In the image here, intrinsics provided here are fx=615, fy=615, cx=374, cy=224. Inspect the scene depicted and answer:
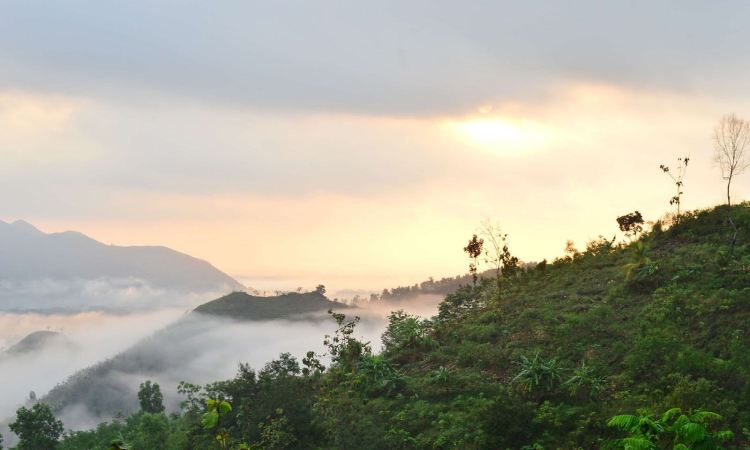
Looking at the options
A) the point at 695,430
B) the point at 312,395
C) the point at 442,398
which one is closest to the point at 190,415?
the point at 312,395

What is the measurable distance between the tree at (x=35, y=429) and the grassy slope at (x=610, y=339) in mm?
48659

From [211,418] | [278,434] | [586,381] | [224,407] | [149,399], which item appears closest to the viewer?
[224,407]

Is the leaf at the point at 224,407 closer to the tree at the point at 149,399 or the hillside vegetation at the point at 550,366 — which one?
the hillside vegetation at the point at 550,366

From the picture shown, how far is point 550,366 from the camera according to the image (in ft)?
82.0

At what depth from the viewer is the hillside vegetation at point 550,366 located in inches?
830

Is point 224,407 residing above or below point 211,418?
above

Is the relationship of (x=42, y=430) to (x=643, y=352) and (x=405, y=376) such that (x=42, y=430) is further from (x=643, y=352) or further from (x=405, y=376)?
(x=643, y=352)

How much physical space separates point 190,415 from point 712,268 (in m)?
45.0

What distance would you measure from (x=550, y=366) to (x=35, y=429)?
61062 mm

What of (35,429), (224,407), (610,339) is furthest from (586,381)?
(35,429)

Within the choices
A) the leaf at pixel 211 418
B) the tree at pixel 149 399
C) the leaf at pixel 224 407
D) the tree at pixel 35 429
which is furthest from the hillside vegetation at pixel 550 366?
the tree at pixel 149 399

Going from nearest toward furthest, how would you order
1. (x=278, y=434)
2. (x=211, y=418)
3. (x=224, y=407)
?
1. (x=224, y=407)
2. (x=211, y=418)
3. (x=278, y=434)

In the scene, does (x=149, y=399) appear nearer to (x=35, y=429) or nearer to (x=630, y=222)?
(x=35, y=429)

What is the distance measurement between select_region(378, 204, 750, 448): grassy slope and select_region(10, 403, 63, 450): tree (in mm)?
48659
